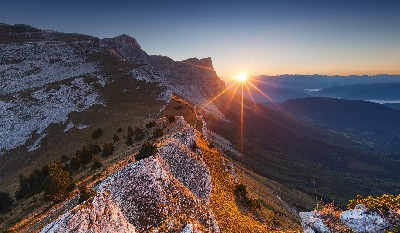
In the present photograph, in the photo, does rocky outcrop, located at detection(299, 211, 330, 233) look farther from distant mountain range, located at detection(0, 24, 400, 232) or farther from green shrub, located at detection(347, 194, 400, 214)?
distant mountain range, located at detection(0, 24, 400, 232)

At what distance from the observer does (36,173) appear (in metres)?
57.3

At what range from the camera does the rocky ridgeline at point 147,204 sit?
26844 millimetres

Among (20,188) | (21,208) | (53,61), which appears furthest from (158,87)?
(21,208)

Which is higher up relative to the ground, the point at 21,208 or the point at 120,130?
the point at 120,130

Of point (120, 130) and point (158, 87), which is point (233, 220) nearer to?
point (120, 130)

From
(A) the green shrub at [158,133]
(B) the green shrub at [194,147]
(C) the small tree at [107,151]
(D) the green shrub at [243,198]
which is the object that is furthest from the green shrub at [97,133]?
(D) the green shrub at [243,198]

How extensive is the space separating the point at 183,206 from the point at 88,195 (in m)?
12.8

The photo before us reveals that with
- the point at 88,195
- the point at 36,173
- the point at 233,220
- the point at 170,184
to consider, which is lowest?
the point at 233,220

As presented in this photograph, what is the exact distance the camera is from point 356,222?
69.1 ft

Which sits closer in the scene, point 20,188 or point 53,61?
point 20,188

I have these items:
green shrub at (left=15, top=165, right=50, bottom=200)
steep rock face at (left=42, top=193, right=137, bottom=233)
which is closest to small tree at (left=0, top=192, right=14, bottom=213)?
green shrub at (left=15, top=165, right=50, bottom=200)

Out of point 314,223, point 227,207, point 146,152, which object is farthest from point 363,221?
point 227,207

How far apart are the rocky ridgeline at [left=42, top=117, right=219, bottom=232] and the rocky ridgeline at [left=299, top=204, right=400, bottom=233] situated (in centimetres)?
1382

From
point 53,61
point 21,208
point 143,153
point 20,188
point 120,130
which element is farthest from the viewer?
point 53,61
